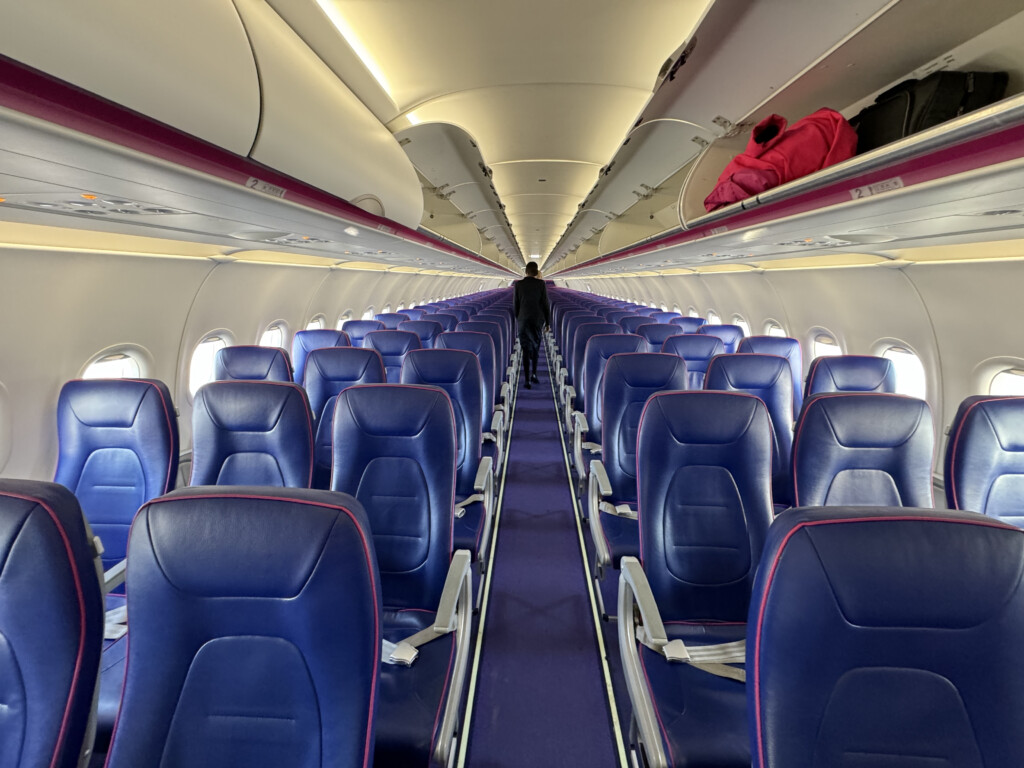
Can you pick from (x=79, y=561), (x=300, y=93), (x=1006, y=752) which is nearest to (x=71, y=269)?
(x=300, y=93)

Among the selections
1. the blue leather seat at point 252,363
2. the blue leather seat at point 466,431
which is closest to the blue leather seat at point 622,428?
the blue leather seat at point 466,431

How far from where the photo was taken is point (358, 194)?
284 centimetres

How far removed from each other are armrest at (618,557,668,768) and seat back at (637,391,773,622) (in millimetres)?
262

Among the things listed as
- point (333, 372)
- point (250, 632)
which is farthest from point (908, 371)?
point (250, 632)

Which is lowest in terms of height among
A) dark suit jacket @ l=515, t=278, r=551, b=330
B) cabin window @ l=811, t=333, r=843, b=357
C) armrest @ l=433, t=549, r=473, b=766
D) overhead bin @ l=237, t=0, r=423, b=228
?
armrest @ l=433, t=549, r=473, b=766

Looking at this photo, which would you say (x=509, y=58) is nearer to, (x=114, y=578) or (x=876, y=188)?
(x=876, y=188)

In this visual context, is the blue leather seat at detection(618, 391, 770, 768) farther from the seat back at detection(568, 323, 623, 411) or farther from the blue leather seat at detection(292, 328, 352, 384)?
the blue leather seat at detection(292, 328, 352, 384)

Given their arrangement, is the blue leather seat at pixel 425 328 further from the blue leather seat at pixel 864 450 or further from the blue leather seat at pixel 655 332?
the blue leather seat at pixel 864 450

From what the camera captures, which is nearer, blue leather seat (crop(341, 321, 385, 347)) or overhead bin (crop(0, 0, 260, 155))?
overhead bin (crop(0, 0, 260, 155))

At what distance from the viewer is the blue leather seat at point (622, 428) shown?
3.20 m

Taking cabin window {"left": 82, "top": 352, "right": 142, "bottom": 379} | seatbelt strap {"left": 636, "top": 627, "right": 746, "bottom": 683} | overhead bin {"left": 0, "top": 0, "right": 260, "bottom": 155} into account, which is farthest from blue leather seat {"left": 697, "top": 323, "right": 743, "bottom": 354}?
cabin window {"left": 82, "top": 352, "right": 142, "bottom": 379}

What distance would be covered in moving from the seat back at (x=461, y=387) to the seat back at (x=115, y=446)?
1560 millimetres

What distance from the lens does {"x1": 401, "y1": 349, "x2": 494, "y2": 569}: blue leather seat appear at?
3131 millimetres

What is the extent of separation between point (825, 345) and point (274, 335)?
24.1 ft
